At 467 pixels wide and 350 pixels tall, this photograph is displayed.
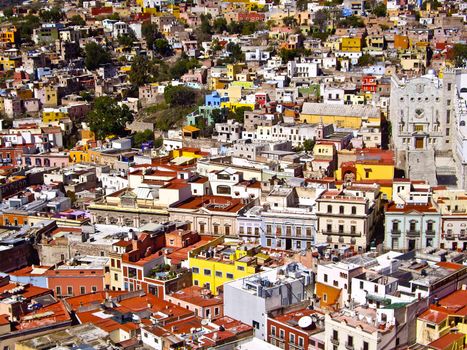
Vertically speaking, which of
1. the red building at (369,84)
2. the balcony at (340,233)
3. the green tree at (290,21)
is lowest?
the balcony at (340,233)

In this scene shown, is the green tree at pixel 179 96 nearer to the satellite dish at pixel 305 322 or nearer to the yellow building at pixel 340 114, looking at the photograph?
the yellow building at pixel 340 114

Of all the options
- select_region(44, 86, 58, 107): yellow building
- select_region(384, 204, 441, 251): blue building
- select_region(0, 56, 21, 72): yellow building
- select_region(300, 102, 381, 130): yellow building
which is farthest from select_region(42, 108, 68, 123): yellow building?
select_region(384, 204, 441, 251): blue building

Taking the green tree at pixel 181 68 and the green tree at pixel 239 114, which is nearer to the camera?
the green tree at pixel 239 114

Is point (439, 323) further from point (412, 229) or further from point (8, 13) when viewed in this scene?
point (8, 13)

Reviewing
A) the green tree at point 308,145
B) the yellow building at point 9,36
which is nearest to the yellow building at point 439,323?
the green tree at point 308,145

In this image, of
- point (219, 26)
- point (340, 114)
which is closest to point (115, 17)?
point (219, 26)

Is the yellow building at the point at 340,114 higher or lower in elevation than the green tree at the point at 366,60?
lower
